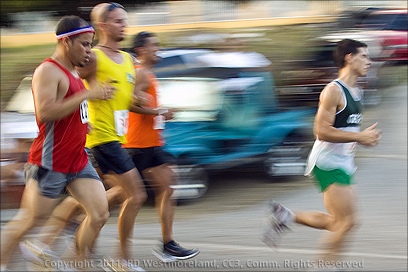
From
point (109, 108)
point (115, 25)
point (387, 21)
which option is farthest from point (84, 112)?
point (387, 21)

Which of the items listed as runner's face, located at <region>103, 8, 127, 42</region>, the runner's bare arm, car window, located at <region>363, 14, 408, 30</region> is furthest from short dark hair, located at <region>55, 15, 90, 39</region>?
car window, located at <region>363, 14, 408, 30</region>

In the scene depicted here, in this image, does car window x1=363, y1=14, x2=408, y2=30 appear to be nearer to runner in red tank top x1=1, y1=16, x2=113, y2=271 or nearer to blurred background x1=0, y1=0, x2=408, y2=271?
blurred background x1=0, y1=0, x2=408, y2=271

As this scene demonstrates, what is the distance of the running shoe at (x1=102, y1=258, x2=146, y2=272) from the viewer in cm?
614

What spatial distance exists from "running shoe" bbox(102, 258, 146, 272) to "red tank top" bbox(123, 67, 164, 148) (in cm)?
94

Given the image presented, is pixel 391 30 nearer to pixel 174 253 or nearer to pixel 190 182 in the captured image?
pixel 190 182

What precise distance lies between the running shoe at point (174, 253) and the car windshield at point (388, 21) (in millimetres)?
13885

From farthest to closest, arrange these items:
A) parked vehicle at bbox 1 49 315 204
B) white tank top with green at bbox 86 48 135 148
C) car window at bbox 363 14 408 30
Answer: car window at bbox 363 14 408 30 → parked vehicle at bbox 1 49 315 204 → white tank top with green at bbox 86 48 135 148

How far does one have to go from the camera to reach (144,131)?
666 cm

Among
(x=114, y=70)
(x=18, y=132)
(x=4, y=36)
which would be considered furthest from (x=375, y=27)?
(x=114, y=70)

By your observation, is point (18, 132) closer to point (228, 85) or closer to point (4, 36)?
point (228, 85)

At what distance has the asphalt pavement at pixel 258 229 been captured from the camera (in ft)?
21.6

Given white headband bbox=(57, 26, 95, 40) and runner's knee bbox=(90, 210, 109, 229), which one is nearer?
white headband bbox=(57, 26, 95, 40)

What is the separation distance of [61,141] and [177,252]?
164 centimetres

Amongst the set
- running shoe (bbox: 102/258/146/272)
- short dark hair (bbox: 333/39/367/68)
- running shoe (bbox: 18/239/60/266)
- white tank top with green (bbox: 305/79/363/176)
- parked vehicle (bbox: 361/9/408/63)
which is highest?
short dark hair (bbox: 333/39/367/68)
